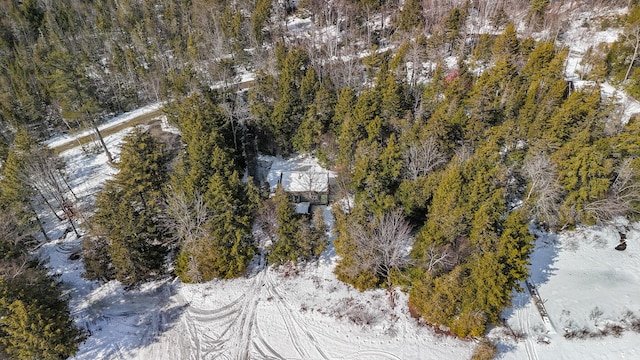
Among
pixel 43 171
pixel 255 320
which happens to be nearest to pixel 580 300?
pixel 255 320

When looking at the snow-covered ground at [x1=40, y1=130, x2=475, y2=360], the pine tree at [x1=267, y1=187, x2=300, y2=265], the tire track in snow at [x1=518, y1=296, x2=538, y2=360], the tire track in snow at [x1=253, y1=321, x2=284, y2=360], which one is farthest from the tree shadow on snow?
the tire track in snow at [x1=518, y1=296, x2=538, y2=360]

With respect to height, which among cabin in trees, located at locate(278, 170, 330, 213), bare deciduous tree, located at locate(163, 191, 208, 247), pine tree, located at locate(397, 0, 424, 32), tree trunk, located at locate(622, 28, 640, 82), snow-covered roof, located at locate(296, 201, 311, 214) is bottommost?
snow-covered roof, located at locate(296, 201, 311, 214)

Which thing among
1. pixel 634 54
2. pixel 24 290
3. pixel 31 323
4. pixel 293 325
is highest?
pixel 634 54

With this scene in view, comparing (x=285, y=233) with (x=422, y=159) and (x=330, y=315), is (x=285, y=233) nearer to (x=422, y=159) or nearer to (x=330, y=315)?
(x=330, y=315)

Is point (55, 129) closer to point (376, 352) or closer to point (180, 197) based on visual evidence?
point (180, 197)

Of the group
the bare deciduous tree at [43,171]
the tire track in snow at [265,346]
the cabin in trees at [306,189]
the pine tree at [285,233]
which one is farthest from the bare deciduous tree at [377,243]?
the bare deciduous tree at [43,171]

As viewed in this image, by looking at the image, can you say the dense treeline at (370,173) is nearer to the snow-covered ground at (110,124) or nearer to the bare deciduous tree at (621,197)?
the bare deciduous tree at (621,197)

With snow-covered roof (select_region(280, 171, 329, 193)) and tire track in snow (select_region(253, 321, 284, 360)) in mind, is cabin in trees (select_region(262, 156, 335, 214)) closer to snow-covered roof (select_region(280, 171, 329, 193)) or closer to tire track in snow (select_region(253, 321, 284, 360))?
snow-covered roof (select_region(280, 171, 329, 193))
